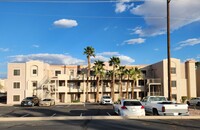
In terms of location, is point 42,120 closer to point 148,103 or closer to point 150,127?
point 150,127

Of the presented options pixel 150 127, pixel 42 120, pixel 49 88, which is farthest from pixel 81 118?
pixel 49 88

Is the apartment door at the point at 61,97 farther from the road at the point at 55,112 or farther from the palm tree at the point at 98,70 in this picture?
the road at the point at 55,112

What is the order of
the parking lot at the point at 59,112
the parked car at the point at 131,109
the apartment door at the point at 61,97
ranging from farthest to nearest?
the apartment door at the point at 61,97 → the parking lot at the point at 59,112 → the parked car at the point at 131,109

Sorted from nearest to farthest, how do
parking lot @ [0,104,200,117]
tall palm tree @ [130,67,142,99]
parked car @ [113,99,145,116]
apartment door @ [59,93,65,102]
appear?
parked car @ [113,99,145,116]
parking lot @ [0,104,200,117]
tall palm tree @ [130,67,142,99]
apartment door @ [59,93,65,102]

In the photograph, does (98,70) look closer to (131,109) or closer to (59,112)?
(59,112)

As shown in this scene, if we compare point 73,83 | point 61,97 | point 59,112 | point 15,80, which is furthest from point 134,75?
point 59,112

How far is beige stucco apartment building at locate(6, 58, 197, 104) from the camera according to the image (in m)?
58.8

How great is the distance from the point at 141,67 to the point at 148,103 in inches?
1682

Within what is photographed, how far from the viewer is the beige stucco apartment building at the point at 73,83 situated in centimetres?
5878

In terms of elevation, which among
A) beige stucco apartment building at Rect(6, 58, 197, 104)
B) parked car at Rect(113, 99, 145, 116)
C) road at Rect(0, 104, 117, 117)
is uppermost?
beige stucco apartment building at Rect(6, 58, 197, 104)

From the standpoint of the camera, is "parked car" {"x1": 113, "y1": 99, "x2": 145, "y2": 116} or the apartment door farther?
the apartment door

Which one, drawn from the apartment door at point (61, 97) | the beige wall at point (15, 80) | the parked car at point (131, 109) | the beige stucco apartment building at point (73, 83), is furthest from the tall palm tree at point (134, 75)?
the parked car at point (131, 109)

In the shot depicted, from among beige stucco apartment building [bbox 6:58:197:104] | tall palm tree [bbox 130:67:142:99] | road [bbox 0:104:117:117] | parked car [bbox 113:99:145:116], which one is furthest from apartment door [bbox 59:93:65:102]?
parked car [bbox 113:99:145:116]

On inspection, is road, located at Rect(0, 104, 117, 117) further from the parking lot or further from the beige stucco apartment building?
the beige stucco apartment building
